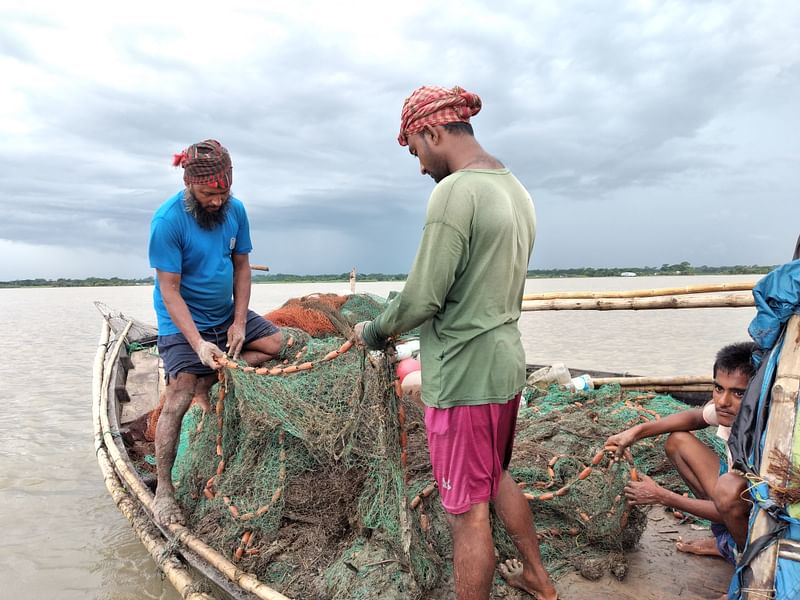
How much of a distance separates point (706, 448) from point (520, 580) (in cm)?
113

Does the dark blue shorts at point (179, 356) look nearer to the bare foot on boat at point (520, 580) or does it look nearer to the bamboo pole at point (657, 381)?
the bare foot on boat at point (520, 580)

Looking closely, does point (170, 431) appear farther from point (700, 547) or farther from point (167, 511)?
point (700, 547)

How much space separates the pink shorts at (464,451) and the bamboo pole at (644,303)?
2.09 m

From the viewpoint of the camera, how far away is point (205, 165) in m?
3.42

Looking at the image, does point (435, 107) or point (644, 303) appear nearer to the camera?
point (435, 107)

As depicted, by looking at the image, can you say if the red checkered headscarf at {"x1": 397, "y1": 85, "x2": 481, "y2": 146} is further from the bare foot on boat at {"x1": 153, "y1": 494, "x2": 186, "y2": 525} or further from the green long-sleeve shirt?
the bare foot on boat at {"x1": 153, "y1": 494, "x2": 186, "y2": 525}

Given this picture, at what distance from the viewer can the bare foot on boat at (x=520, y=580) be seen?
8.13 feet

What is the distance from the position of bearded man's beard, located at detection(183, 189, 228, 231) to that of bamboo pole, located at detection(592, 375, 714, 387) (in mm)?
4082

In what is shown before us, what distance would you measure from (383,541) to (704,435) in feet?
8.72

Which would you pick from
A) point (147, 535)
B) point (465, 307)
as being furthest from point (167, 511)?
point (465, 307)

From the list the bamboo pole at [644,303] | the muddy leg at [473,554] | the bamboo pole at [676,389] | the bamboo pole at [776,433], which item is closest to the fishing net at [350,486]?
the muddy leg at [473,554]

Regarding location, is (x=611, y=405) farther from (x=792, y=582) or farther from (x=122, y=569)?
(x=122, y=569)

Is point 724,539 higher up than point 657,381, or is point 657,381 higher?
point 657,381

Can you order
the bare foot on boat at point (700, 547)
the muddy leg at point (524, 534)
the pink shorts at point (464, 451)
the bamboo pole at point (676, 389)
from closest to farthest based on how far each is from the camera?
the pink shorts at point (464, 451) → the muddy leg at point (524, 534) → the bare foot on boat at point (700, 547) → the bamboo pole at point (676, 389)
